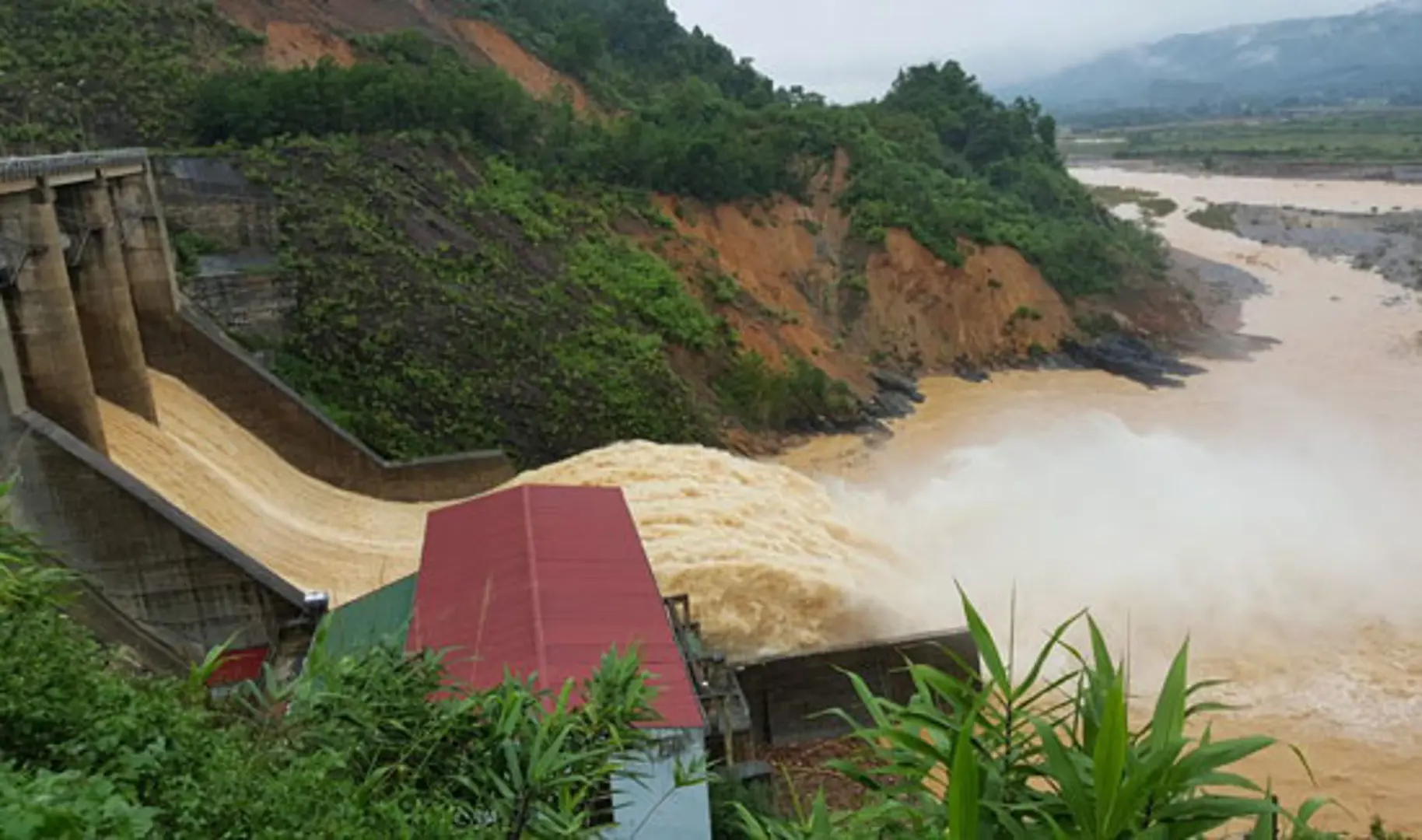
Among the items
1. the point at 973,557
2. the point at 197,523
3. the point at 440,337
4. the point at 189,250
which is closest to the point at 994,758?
the point at 197,523

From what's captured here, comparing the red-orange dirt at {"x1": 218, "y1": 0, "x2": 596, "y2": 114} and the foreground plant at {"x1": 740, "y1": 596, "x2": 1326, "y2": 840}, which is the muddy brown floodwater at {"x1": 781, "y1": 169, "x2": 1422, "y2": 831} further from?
the red-orange dirt at {"x1": 218, "y1": 0, "x2": 596, "y2": 114}

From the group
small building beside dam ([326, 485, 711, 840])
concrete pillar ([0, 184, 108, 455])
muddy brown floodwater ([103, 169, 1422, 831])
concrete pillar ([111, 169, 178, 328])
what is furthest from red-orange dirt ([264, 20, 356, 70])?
small building beside dam ([326, 485, 711, 840])

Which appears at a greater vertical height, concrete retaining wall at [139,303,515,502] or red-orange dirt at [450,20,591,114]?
red-orange dirt at [450,20,591,114]

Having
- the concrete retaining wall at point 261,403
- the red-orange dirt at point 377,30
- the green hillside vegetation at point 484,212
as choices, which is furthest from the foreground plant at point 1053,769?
the red-orange dirt at point 377,30

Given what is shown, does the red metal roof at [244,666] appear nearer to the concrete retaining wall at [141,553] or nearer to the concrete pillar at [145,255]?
the concrete retaining wall at [141,553]

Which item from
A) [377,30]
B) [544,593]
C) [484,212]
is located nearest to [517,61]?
[377,30]

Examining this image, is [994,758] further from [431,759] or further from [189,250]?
[189,250]
